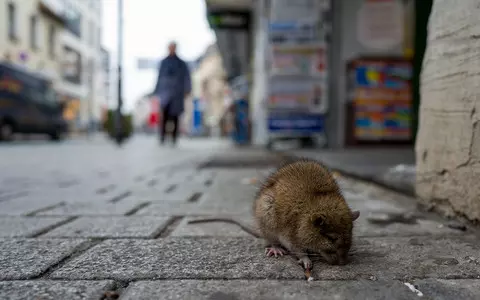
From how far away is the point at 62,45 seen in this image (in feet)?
106

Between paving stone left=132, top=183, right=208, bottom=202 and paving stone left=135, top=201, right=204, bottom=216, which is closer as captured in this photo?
paving stone left=135, top=201, right=204, bottom=216

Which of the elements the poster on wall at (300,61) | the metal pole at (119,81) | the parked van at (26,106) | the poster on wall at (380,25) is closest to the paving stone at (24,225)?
the poster on wall at (300,61)

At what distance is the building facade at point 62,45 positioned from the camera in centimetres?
2134

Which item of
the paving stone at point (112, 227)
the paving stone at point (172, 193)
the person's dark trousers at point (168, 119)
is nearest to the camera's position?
the paving stone at point (112, 227)

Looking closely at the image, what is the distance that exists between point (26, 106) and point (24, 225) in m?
15.4

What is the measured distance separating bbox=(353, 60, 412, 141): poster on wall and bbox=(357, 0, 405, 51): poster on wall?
1.16 feet

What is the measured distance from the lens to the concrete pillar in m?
1.97

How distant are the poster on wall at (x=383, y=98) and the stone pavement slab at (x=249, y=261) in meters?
6.25

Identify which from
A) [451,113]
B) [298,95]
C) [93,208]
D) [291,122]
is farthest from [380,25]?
[93,208]

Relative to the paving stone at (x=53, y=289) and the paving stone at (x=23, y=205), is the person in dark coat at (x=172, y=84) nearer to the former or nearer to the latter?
the paving stone at (x=23, y=205)

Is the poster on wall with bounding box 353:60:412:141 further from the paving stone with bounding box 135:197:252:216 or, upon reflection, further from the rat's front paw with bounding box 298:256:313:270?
the rat's front paw with bounding box 298:256:313:270

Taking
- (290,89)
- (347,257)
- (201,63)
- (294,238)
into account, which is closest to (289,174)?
(294,238)

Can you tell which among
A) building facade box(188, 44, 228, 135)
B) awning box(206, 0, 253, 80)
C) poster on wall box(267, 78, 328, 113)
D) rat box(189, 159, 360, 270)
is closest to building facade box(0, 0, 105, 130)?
awning box(206, 0, 253, 80)

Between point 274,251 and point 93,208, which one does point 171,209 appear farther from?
point 274,251
